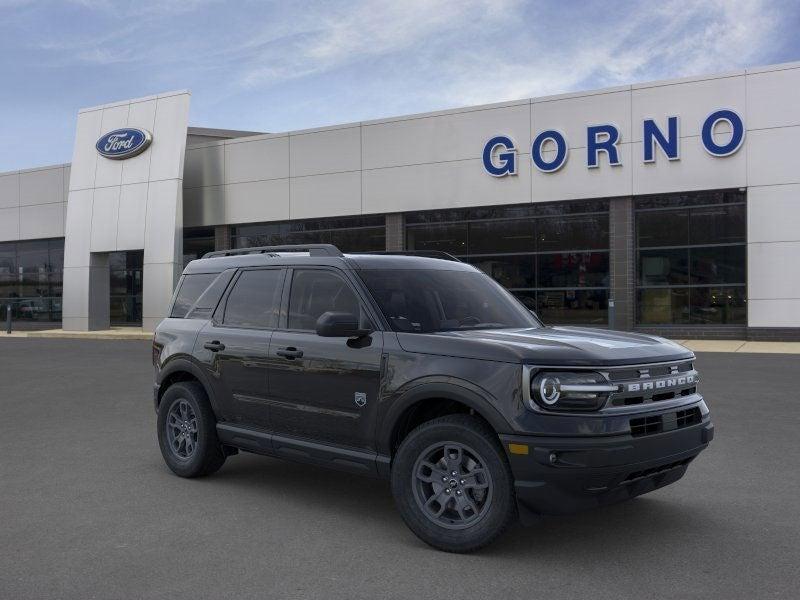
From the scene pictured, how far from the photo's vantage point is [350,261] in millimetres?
5594

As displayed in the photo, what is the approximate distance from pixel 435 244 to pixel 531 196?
3.91m

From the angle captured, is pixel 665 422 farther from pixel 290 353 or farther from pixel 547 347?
pixel 290 353

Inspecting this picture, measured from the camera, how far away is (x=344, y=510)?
553 centimetres

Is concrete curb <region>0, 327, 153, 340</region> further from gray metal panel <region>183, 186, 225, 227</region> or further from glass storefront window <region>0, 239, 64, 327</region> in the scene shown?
gray metal panel <region>183, 186, 225, 227</region>

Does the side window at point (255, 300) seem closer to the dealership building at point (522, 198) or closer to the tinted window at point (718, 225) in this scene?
the dealership building at point (522, 198)

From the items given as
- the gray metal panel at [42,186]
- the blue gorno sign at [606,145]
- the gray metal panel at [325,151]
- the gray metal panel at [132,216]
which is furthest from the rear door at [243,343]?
the gray metal panel at [42,186]

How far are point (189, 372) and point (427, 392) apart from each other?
8.78ft

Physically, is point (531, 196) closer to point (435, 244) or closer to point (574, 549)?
point (435, 244)

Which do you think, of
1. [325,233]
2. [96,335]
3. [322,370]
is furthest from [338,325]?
[96,335]

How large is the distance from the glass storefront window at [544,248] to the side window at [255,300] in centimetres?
1926

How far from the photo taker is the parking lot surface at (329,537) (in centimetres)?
409

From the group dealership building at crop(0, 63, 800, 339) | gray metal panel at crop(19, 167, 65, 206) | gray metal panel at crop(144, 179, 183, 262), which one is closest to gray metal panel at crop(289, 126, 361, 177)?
dealership building at crop(0, 63, 800, 339)

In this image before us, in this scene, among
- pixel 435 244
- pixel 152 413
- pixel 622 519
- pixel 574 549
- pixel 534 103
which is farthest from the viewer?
pixel 435 244

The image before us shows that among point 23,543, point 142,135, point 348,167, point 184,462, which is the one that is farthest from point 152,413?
point 142,135
